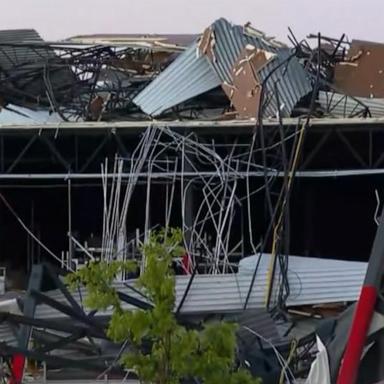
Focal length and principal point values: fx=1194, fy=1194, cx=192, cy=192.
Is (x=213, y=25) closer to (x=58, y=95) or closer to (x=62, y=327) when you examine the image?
(x=58, y=95)

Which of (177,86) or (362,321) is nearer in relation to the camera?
(362,321)

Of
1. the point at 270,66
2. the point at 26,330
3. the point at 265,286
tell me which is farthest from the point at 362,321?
the point at 270,66

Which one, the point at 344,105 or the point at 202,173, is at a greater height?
the point at 344,105

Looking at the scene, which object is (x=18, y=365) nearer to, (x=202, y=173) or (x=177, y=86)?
(x=202, y=173)

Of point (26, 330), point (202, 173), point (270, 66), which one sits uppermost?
point (270, 66)

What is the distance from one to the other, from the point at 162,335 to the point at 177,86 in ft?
29.2

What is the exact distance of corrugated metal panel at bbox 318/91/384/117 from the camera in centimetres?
1519

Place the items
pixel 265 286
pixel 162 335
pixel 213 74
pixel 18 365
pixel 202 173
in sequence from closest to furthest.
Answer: pixel 162 335 → pixel 18 365 → pixel 265 286 → pixel 202 173 → pixel 213 74

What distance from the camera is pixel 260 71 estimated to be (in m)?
15.1

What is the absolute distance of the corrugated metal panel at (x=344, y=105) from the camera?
1519 cm

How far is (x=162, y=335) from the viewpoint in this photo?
7234 mm

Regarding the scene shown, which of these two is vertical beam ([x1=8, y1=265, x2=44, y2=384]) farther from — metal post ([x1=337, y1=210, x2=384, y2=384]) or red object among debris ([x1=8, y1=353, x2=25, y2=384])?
metal post ([x1=337, y1=210, x2=384, y2=384])

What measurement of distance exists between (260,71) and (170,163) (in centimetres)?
165

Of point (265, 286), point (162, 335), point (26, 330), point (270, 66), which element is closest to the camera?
point (162, 335)
